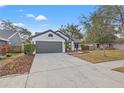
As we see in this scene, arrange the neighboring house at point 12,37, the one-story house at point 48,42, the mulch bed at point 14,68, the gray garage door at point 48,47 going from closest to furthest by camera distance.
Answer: the mulch bed at point 14,68 < the gray garage door at point 48,47 < the one-story house at point 48,42 < the neighboring house at point 12,37

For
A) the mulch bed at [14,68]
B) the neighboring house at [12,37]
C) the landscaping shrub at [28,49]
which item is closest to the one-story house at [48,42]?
the landscaping shrub at [28,49]

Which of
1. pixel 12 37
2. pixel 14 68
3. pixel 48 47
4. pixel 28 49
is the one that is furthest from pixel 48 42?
pixel 14 68

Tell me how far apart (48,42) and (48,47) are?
0.79 meters

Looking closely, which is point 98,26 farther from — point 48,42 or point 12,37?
point 12,37

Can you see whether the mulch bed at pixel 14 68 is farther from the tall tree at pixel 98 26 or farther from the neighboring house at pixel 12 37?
the neighboring house at pixel 12 37

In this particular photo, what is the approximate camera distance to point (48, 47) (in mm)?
29000

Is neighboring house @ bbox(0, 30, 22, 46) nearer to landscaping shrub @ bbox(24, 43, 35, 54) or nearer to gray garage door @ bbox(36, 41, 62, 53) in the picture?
gray garage door @ bbox(36, 41, 62, 53)

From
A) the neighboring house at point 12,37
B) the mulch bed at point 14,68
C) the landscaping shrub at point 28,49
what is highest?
the neighboring house at point 12,37

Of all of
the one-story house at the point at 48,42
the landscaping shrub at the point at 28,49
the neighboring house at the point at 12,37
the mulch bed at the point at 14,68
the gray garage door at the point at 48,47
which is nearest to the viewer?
the mulch bed at the point at 14,68

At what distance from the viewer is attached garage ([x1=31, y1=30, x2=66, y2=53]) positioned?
93.5 ft

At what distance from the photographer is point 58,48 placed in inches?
1182

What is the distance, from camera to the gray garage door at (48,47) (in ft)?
92.9

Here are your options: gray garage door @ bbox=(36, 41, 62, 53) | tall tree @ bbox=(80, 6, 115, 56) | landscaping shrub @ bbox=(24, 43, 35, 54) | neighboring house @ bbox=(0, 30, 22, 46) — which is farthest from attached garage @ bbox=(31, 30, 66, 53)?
tall tree @ bbox=(80, 6, 115, 56)

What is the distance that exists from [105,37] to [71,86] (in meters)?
13.3
